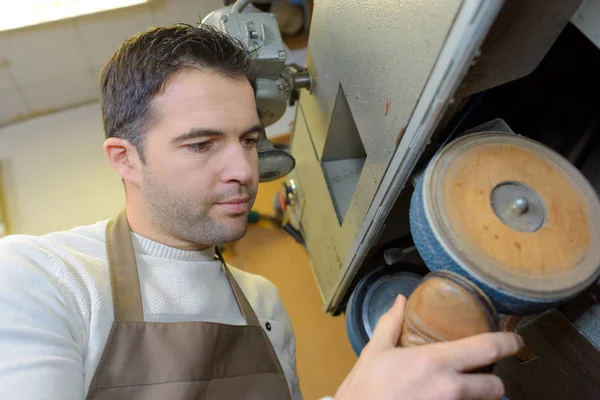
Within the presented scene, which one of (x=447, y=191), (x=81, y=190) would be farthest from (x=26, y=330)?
(x=81, y=190)

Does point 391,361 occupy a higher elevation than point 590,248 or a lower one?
lower

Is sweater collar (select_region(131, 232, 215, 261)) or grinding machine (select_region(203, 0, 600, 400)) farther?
sweater collar (select_region(131, 232, 215, 261))

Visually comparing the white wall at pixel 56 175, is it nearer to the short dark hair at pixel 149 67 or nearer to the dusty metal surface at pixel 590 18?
the short dark hair at pixel 149 67

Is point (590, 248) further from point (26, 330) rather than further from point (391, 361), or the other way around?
point (26, 330)

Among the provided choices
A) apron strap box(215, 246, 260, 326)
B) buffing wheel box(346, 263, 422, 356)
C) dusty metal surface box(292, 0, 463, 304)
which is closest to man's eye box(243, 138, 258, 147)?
dusty metal surface box(292, 0, 463, 304)

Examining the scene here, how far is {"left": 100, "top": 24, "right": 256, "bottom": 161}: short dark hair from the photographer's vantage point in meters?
0.91

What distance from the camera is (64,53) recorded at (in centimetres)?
186

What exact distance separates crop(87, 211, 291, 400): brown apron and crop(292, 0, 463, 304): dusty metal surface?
0.37 meters

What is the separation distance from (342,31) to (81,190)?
Answer: 4.85 ft

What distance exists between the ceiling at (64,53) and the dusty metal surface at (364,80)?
1.02 meters

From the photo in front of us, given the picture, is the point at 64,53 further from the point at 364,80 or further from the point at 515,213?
the point at 515,213

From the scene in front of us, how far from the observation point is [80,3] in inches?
64.6

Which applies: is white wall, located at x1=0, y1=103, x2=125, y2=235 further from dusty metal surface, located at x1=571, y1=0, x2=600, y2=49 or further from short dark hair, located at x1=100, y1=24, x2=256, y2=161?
dusty metal surface, located at x1=571, y1=0, x2=600, y2=49

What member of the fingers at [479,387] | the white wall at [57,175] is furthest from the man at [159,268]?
the white wall at [57,175]
